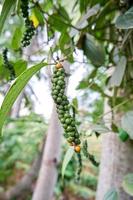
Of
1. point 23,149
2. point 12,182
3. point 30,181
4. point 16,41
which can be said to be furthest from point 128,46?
point 12,182

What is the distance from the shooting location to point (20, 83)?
1.11 feet

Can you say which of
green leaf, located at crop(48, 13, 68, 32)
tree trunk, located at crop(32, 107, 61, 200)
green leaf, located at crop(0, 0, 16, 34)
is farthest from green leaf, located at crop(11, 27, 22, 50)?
tree trunk, located at crop(32, 107, 61, 200)

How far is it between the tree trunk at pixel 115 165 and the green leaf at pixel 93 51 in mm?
119

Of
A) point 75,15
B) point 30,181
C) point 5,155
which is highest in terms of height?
point 5,155

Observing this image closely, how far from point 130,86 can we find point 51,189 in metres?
0.49

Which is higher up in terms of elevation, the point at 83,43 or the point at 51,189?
the point at 83,43

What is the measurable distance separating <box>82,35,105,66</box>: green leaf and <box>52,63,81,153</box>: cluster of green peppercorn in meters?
0.22

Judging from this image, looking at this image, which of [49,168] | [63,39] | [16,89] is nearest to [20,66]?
[63,39]

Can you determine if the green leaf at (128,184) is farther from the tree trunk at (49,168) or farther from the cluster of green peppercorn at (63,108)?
the tree trunk at (49,168)

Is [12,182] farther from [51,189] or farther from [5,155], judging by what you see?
[51,189]

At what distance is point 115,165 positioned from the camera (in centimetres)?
57

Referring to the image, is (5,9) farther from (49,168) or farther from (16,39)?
(49,168)

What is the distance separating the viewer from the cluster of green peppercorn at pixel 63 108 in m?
0.33

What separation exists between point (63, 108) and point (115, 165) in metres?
0.26
